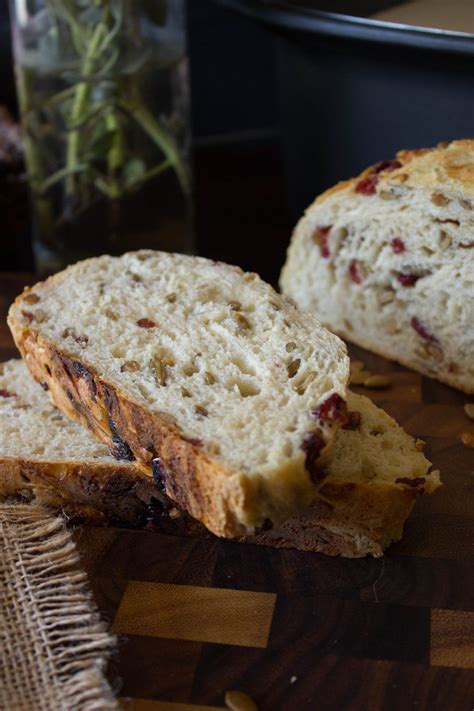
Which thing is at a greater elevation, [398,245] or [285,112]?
[285,112]

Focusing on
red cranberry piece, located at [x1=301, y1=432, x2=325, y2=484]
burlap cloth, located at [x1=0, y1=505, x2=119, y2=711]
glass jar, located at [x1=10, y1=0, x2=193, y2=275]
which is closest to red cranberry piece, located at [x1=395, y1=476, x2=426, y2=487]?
red cranberry piece, located at [x1=301, y1=432, x2=325, y2=484]

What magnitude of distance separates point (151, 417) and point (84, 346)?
17.0 inches

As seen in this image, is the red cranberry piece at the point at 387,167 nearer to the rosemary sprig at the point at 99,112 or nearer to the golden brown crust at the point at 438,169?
the golden brown crust at the point at 438,169

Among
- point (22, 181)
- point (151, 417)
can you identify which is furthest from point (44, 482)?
point (22, 181)

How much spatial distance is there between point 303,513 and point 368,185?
1242 millimetres

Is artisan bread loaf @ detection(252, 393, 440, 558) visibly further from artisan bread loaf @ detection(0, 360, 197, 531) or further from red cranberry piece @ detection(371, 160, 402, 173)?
red cranberry piece @ detection(371, 160, 402, 173)

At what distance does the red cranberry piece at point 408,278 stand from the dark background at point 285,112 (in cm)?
56

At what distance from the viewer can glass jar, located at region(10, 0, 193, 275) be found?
3.76m

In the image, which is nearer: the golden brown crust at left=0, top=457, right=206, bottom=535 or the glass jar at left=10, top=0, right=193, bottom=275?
the golden brown crust at left=0, top=457, right=206, bottom=535

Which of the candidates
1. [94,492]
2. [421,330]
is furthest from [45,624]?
[421,330]

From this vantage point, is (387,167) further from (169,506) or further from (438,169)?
(169,506)

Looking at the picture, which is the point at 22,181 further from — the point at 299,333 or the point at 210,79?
the point at 299,333

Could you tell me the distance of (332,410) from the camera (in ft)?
7.84

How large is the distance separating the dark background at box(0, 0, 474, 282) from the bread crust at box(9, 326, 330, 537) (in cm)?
146
